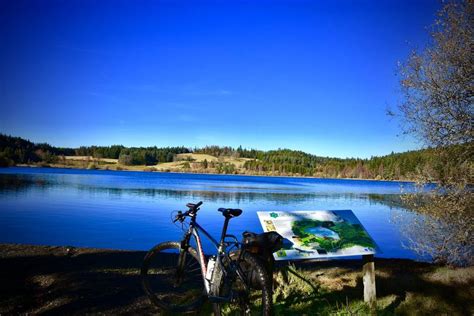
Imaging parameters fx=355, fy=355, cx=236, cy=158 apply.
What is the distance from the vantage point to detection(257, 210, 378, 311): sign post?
460 cm

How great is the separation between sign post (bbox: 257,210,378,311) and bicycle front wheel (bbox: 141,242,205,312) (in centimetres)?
119

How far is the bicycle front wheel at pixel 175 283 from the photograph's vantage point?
478 centimetres

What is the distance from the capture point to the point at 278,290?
5301 mm

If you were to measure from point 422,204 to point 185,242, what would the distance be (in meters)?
6.60

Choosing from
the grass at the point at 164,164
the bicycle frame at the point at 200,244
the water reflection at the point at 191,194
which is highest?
the grass at the point at 164,164

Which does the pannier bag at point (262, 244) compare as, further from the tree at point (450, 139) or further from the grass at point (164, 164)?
the grass at point (164, 164)

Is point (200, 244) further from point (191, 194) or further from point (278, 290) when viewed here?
point (191, 194)

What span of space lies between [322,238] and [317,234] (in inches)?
3.4

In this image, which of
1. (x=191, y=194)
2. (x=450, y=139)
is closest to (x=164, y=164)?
(x=191, y=194)

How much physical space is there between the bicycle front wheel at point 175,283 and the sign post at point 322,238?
1.19m

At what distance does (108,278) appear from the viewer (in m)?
6.52

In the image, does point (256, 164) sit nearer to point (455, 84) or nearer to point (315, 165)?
point (315, 165)

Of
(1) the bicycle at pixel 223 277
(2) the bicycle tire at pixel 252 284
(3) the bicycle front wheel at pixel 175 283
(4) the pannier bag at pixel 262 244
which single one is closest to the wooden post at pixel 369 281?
(1) the bicycle at pixel 223 277

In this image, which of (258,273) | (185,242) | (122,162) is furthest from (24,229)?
(122,162)
